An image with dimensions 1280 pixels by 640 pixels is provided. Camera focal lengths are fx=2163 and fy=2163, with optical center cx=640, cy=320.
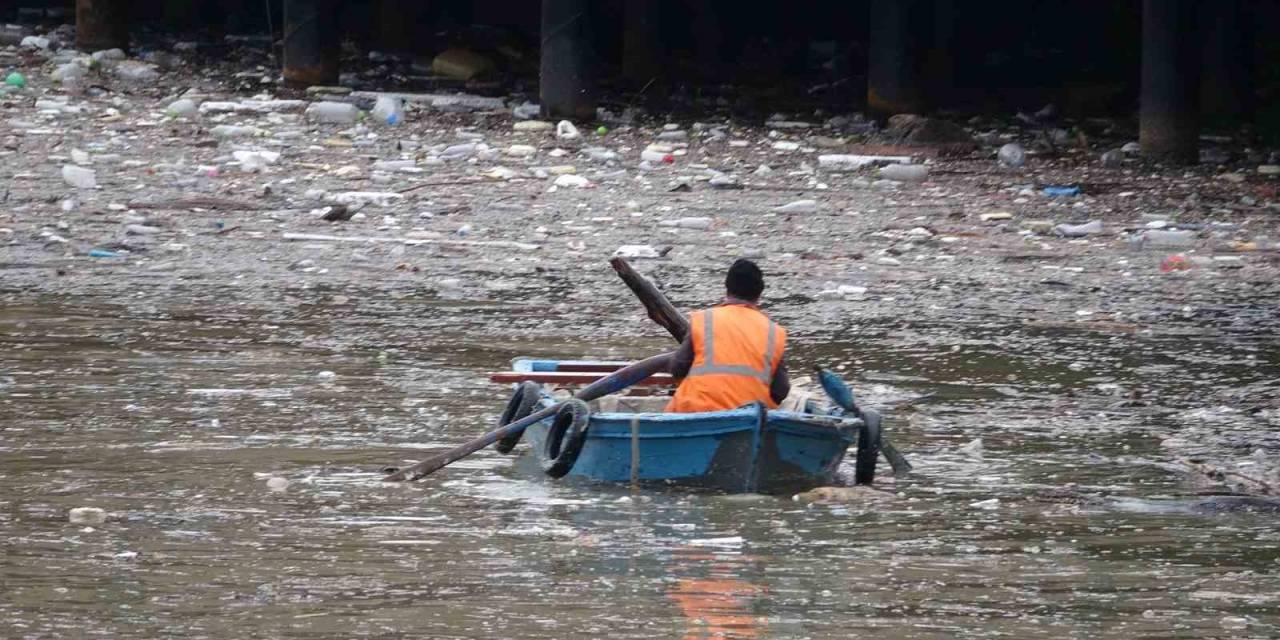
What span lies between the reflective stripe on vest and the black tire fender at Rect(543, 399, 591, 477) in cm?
43

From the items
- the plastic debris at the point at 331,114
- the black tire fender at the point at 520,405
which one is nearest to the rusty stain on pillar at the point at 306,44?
the plastic debris at the point at 331,114

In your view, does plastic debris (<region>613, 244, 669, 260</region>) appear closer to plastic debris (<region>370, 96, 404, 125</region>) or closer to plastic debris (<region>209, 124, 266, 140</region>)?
plastic debris (<region>209, 124, 266, 140</region>)

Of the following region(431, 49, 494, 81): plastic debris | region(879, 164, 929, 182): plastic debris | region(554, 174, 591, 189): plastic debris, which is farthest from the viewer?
region(431, 49, 494, 81): plastic debris

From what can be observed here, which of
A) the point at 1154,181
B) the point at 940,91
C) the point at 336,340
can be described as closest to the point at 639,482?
the point at 336,340

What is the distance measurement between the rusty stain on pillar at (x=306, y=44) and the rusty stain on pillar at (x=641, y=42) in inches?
148

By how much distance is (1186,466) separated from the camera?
770cm

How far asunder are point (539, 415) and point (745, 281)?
2.74ft

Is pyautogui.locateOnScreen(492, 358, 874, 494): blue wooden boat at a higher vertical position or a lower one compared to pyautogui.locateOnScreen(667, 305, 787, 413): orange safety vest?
lower

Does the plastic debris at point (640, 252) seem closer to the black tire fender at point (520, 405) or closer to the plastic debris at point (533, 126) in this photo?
the plastic debris at point (533, 126)

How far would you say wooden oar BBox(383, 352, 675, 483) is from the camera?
24.1 ft

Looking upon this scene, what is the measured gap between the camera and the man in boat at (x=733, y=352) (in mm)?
7199

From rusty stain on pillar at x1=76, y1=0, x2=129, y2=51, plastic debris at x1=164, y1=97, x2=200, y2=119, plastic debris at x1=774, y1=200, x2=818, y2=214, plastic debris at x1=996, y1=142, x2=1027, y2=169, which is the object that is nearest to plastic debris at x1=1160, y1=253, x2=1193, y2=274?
plastic debris at x1=774, y1=200, x2=818, y2=214

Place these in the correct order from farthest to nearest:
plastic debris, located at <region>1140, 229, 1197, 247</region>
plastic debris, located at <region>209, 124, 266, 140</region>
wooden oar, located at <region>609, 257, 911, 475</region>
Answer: plastic debris, located at <region>209, 124, 266, 140</region>, plastic debris, located at <region>1140, 229, 1197, 247</region>, wooden oar, located at <region>609, 257, 911, 475</region>

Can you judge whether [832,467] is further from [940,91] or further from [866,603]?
[940,91]
